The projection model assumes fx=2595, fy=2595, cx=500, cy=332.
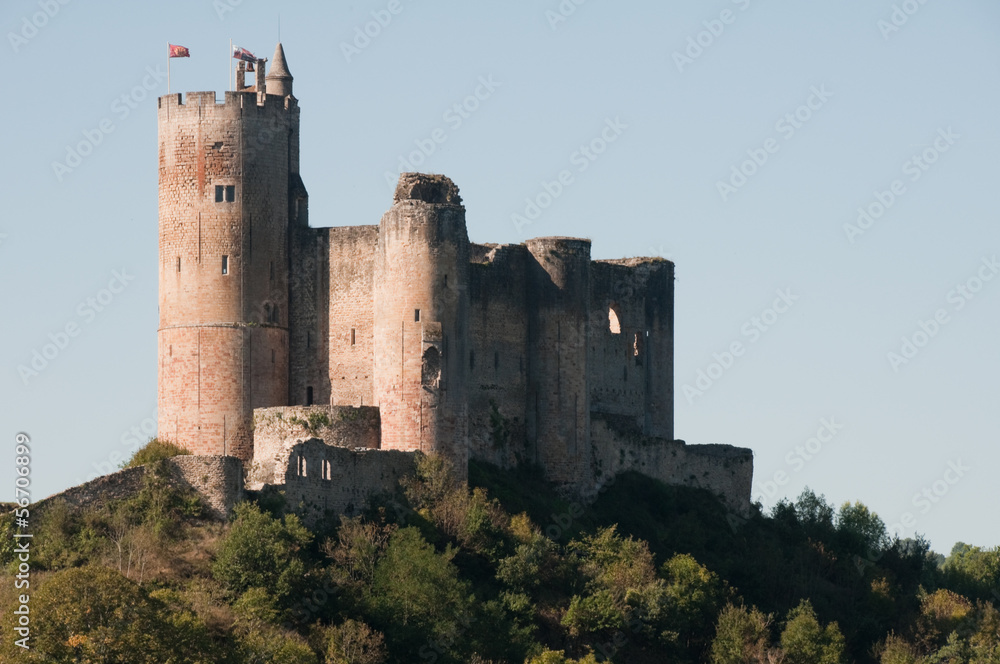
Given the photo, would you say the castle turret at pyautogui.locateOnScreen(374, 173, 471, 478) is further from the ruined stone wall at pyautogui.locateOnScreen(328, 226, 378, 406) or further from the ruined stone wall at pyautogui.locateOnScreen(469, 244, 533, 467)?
the ruined stone wall at pyautogui.locateOnScreen(469, 244, 533, 467)

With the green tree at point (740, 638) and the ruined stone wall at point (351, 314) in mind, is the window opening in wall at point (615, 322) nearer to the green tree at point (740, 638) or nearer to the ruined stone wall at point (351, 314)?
the ruined stone wall at point (351, 314)

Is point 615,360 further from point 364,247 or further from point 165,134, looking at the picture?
point 165,134

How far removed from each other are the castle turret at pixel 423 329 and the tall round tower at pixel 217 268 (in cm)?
378

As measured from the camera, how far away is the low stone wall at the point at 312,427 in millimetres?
74500

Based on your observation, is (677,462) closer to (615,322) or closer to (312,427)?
(615,322)

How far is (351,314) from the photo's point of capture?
256 ft

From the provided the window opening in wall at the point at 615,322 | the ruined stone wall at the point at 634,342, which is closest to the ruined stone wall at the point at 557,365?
the ruined stone wall at the point at 634,342

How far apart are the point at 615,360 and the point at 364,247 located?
41.2ft

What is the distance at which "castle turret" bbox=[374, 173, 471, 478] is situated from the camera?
75.0 meters

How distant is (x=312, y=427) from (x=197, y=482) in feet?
18.4

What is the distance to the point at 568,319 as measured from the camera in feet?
269

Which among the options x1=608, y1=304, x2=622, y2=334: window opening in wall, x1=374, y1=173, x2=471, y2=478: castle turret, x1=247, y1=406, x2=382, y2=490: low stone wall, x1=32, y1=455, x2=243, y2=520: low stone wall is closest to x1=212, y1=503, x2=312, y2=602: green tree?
x1=32, y1=455, x2=243, y2=520: low stone wall

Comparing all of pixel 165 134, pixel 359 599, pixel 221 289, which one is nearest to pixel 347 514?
pixel 359 599

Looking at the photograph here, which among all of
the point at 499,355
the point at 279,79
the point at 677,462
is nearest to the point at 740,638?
the point at 499,355
